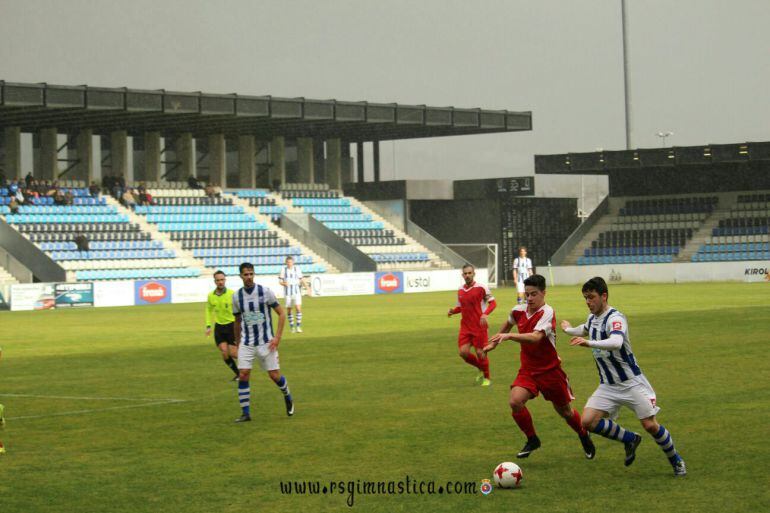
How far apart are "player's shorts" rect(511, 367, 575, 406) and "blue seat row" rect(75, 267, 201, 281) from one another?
149ft

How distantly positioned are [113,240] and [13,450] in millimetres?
47675

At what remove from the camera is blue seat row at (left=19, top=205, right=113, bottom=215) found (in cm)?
5944

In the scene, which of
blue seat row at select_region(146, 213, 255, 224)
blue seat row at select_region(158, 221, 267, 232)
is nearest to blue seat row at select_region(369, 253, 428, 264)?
blue seat row at select_region(158, 221, 267, 232)

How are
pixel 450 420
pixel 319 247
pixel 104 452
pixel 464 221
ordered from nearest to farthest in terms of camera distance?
pixel 104 452
pixel 450 420
pixel 319 247
pixel 464 221

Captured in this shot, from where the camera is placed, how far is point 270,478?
11430mm

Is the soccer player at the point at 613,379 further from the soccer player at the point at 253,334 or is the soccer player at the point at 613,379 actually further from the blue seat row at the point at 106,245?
the blue seat row at the point at 106,245

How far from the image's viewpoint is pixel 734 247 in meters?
67.9

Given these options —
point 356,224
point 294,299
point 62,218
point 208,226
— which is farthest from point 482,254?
point 294,299

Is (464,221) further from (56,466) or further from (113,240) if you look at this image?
(56,466)

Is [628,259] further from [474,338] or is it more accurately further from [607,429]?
[607,429]

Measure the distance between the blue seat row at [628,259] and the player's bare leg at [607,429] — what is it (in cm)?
5933

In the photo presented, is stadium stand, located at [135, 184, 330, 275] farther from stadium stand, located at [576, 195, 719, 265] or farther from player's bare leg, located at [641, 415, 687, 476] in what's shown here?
player's bare leg, located at [641, 415, 687, 476]

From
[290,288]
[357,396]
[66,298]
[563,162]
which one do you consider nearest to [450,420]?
[357,396]

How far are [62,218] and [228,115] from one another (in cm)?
1061
